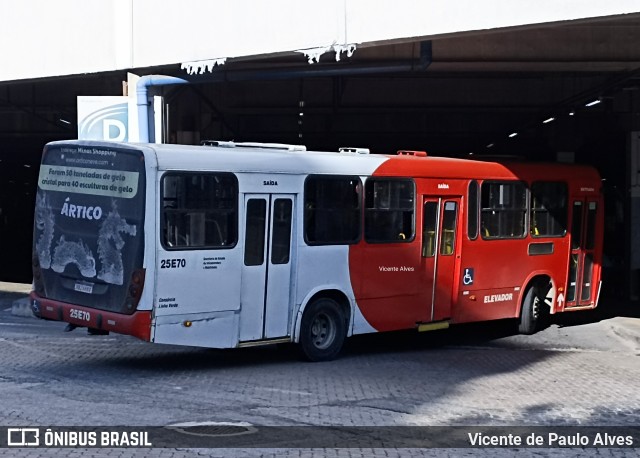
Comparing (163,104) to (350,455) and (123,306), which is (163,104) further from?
(350,455)

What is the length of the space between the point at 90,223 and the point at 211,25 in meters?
6.57

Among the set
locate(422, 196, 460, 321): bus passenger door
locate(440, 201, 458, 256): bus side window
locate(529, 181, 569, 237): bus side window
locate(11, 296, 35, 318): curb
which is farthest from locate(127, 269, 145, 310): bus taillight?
locate(11, 296, 35, 318): curb

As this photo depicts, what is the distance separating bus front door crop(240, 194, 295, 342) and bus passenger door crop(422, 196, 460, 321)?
117 inches

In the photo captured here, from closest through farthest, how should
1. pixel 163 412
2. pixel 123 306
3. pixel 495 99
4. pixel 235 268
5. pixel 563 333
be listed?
pixel 163 412
pixel 123 306
pixel 235 268
pixel 563 333
pixel 495 99

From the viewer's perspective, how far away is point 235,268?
1545 cm

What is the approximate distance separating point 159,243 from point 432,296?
217 inches

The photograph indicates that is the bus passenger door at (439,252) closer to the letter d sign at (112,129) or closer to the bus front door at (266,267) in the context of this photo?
the bus front door at (266,267)

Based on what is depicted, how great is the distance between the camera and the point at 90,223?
15.0 metres

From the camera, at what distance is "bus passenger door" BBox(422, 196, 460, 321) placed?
18.3 metres

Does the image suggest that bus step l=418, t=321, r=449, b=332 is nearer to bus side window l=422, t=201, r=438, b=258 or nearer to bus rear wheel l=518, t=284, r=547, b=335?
bus side window l=422, t=201, r=438, b=258

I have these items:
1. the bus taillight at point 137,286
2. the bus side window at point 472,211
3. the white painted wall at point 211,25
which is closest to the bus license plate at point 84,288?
the bus taillight at point 137,286

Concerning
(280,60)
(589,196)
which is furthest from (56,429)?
(589,196)

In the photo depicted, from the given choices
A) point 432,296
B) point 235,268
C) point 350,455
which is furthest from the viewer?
point 432,296

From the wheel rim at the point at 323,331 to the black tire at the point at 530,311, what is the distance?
5582 mm
